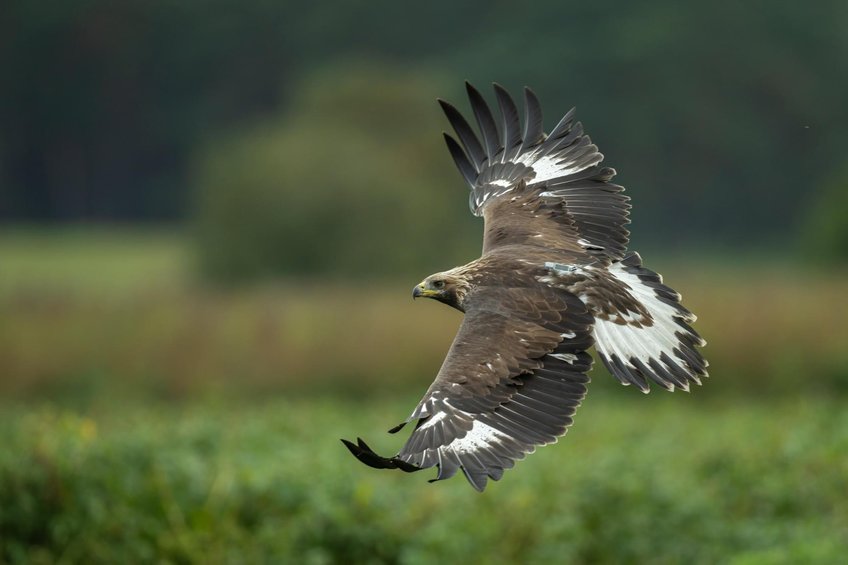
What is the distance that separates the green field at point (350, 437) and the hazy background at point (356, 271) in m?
0.03

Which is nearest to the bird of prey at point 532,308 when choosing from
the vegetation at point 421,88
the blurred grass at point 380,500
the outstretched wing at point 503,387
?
the outstretched wing at point 503,387

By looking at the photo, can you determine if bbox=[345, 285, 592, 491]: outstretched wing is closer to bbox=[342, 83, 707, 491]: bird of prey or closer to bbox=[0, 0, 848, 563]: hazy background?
bbox=[342, 83, 707, 491]: bird of prey

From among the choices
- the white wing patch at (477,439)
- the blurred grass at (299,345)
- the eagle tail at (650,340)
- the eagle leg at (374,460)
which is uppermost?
the eagle tail at (650,340)

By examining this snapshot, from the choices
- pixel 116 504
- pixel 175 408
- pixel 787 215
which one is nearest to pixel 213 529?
pixel 116 504

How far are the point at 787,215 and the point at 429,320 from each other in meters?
31.8

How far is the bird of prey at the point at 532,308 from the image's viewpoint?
17.9 feet

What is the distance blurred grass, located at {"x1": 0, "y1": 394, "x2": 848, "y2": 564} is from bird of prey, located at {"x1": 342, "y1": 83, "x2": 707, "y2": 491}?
2.55 metres

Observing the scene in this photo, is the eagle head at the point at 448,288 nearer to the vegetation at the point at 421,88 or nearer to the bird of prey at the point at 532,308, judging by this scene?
the bird of prey at the point at 532,308

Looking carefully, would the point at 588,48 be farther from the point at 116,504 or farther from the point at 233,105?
the point at 116,504

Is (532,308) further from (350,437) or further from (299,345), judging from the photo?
(299,345)

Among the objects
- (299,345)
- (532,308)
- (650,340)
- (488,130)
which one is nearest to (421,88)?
(299,345)

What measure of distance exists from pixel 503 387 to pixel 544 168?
1.87 metres

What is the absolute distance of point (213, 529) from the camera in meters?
8.30

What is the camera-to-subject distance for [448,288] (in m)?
6.17
